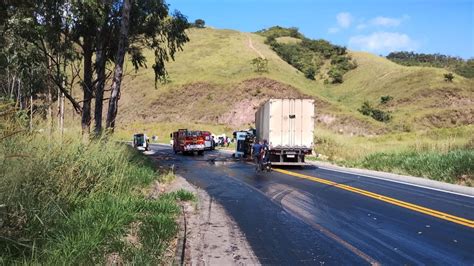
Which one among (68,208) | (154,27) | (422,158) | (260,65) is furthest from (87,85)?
(260,65)

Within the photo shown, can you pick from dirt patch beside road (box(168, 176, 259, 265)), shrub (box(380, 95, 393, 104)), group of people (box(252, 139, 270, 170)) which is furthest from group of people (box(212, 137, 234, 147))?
dirt patch beside road (box(168, 176, 259, 265))

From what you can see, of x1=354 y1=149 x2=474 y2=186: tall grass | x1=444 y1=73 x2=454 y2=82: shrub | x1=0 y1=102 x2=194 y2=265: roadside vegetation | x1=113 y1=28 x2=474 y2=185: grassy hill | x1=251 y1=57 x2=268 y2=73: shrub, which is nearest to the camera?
x1=0 y1=102 x2=194 y2=265: roadside vegetation

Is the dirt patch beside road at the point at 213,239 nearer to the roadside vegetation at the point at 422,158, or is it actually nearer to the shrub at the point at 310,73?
the roadside vegetation at the point at 422,158

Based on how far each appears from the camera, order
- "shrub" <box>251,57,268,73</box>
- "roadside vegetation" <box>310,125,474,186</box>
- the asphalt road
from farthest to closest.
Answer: "shrub" <box>251,57,268,73</box> → "roadside vegetation" <box>310,125,474,186</box> → the asphalt road

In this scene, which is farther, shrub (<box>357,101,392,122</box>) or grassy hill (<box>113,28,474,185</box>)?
shrub (<box>357,101,392,122</box>)

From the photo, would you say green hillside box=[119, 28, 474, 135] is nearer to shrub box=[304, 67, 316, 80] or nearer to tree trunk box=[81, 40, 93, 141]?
shrub box=[304, 67, 316, 80]

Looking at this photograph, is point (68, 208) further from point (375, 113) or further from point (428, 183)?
point (375, 113)

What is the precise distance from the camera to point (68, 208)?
8828 millimetres

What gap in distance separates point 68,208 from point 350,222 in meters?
5.55

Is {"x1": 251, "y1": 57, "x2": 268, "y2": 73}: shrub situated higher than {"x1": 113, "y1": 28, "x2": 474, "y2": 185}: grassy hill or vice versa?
{"x1": 251, "y1": 57, "x2": 268, "y2": 73}: shrub

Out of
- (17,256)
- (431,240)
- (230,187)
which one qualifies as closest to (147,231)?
(17,256)

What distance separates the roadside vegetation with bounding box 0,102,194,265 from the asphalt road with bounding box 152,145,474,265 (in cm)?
185

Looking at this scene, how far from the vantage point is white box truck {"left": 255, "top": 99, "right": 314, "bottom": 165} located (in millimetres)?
28000

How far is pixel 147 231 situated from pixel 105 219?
708 millimetres
